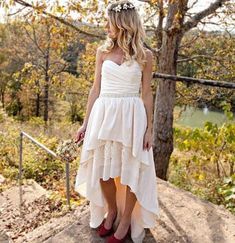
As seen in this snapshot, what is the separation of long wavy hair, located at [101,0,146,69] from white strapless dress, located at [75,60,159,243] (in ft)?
0.20

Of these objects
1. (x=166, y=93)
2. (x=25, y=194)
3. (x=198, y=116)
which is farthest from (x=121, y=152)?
(x=198, y=116)

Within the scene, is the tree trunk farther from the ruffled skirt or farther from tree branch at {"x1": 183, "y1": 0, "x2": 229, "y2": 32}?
the ruffled skirt

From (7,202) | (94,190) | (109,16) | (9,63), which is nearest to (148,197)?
(94,190)

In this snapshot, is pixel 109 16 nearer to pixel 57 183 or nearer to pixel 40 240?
pixel 40 240

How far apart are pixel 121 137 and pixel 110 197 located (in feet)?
1.81

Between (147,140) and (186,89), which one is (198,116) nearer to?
(186,89)

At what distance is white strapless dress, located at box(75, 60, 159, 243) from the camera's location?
233 centimetres

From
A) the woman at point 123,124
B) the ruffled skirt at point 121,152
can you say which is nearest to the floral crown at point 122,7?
the woman at point 123,124

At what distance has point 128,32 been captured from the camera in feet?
7.25

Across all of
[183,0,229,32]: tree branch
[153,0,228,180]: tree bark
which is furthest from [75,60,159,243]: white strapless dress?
Result: [183,0,229,32]: tree branch

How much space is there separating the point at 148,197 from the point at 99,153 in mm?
476

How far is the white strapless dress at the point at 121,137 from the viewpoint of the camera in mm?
2328

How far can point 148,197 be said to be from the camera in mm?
2498

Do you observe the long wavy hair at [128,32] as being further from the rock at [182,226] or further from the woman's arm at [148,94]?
the rock at [182,226]
